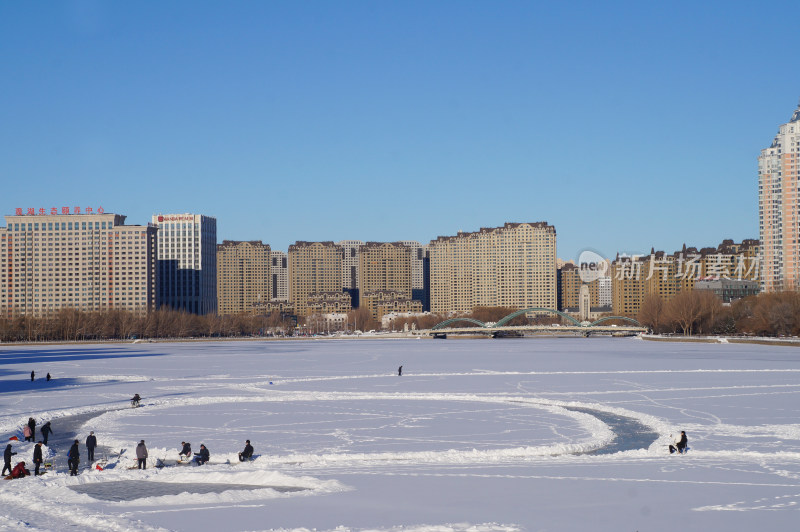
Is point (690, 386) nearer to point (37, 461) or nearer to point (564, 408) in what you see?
point (564, 408)

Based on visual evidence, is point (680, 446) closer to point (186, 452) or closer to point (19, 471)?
point (186, 452)

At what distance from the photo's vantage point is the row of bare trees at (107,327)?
5074 inches

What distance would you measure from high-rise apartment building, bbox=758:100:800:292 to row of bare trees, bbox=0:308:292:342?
92360mm

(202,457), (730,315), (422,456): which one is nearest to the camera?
(202,457)

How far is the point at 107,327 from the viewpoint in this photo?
13450cm

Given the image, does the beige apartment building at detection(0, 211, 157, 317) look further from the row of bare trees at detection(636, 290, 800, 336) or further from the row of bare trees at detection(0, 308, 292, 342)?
the row of bare trees at detection(636, 290, 800, 336)

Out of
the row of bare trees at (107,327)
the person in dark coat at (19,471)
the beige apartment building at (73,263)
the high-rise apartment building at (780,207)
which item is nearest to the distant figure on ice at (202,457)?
the person in dark coat at (19,471)

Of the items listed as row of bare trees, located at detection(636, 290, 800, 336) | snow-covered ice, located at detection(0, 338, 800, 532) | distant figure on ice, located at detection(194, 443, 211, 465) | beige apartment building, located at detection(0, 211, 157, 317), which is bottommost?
snow-covered ice, located at detection(0, 338, 800, 532)

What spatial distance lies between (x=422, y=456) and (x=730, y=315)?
10358 cm

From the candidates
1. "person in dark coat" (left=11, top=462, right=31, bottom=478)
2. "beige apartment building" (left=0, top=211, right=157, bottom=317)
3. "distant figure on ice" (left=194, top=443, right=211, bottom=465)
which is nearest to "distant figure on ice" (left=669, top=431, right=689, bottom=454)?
"distant figure on ice" (left=194, top=443, right=211, bottom=465)

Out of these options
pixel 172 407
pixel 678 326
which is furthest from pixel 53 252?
pixel 172 407

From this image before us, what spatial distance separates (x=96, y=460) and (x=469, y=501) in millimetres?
9724

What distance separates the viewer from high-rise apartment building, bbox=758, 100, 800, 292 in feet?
473

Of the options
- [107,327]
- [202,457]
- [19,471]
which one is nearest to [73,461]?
[19,471]
